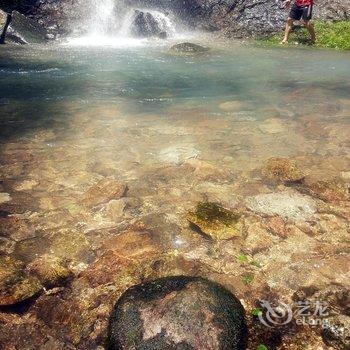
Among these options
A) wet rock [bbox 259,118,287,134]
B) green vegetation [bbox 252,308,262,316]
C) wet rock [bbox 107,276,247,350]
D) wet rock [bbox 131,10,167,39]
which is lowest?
green vegetation [bbox 252,308,262,316]

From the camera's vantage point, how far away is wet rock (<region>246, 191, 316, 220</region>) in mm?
3752

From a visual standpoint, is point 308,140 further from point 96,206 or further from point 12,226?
point 12,226

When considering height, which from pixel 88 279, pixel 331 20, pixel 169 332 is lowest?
pixel 88 279

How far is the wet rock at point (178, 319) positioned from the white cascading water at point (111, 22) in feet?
46.9

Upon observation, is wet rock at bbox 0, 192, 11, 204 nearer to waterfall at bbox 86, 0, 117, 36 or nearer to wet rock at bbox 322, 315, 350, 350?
wet rock at bbox 322, 315, 350, 350

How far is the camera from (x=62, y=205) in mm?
3859

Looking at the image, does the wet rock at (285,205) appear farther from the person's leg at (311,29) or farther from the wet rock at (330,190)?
the person's leg at (311,29)

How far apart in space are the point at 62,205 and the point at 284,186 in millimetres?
2674

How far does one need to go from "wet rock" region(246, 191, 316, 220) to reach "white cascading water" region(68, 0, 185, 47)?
12.8 m

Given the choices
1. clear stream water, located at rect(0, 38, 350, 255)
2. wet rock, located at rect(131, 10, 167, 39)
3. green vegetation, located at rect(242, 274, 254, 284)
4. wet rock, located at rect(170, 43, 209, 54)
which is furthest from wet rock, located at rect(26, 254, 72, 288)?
wet rock, located at rect(131, 10, 167, 39)

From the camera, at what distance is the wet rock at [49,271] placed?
9.37 ft

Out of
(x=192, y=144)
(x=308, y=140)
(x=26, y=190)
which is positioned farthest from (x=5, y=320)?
(x=308, y=140)

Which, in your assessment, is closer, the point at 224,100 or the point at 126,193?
the point at 126,193

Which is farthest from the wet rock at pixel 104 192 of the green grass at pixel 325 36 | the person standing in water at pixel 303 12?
the green grass at pixel 325 36
